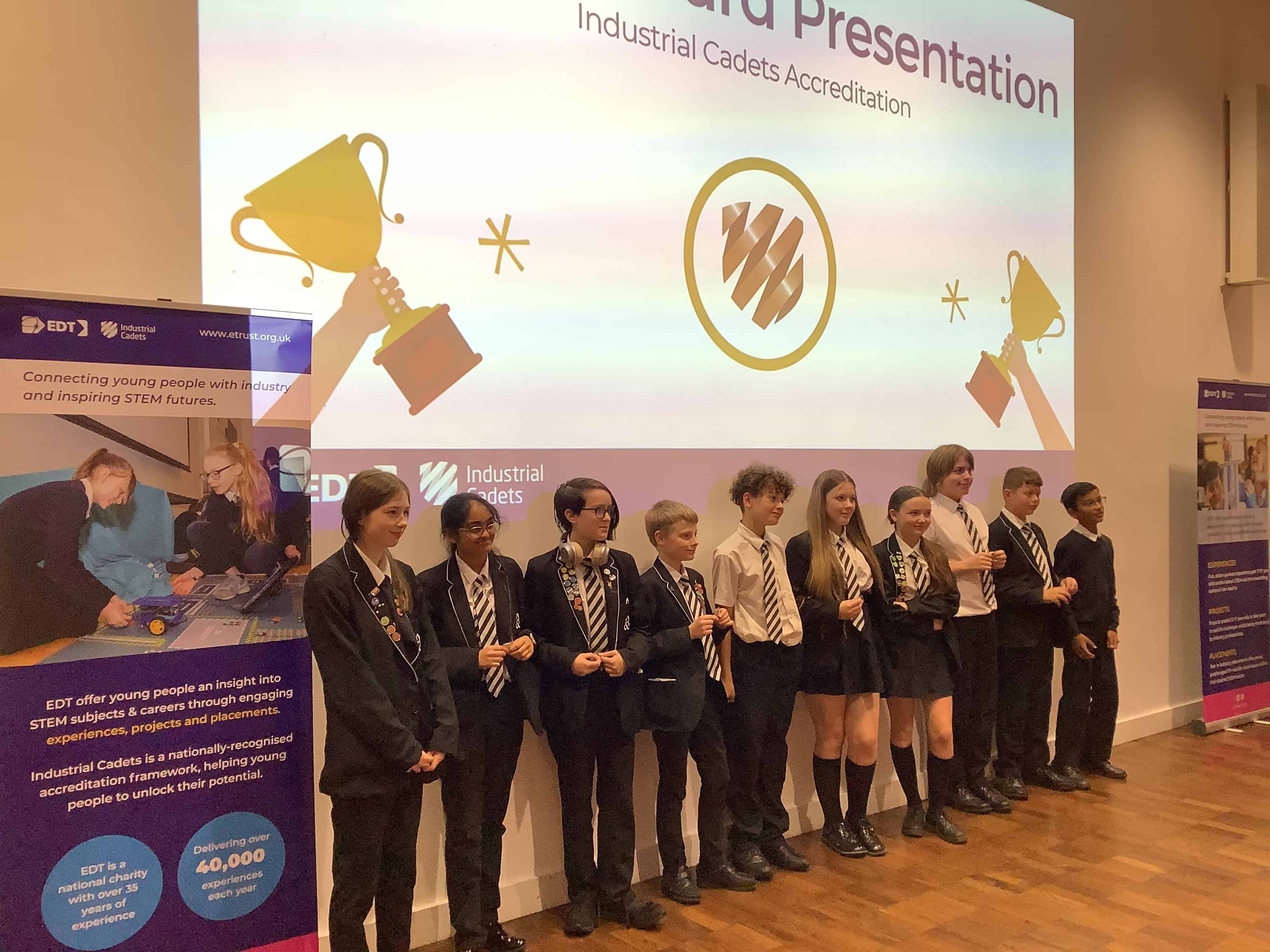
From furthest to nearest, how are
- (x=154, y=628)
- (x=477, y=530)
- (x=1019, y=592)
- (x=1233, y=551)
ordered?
(x=1233, y=551)
(x=1019, y=592)
(x=477, y=530)
(x=154, y=628)

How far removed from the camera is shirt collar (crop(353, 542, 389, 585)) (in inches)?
106

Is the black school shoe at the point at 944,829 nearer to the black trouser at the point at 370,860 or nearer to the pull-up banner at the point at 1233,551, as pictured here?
the black trouser at the point at 370,860

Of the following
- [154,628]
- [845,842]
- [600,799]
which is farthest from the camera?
[845,842]

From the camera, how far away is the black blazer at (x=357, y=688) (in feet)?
8.45

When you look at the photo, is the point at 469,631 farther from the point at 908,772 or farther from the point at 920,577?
the point at 908,772

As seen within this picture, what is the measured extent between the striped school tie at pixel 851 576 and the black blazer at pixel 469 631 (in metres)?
1.37

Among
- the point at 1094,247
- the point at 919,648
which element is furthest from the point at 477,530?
the point at 1094,247

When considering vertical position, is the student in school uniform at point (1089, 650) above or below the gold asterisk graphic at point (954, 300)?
below

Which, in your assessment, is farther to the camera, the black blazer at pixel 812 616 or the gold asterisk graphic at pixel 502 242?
the black blazer at pixel 812 616

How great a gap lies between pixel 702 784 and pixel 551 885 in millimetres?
647

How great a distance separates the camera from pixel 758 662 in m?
3.73

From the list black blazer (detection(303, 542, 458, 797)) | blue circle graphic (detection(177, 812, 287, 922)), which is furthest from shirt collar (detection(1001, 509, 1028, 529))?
blue circle graphic (detection(177, 812, 287, 922))

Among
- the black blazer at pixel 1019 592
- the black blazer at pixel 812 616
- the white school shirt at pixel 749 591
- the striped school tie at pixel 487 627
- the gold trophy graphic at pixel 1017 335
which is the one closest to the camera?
the striped school tie at pixel 487 627

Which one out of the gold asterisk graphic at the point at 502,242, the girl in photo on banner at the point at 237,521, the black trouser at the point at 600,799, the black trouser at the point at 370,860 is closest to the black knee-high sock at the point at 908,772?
the black trouser at the point at 600,799
